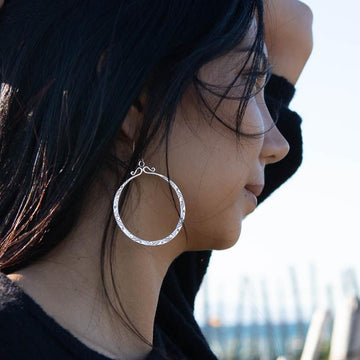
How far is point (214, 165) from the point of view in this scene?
1.71 meters

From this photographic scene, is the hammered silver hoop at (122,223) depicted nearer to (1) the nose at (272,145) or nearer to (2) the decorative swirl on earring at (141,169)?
(2) the decorative swirl on earring at (141,169)

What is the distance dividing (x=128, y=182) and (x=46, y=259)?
0.64 ft

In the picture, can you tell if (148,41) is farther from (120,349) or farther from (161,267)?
(120,349)

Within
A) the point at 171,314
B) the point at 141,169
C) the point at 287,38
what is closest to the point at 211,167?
the point at 141,169

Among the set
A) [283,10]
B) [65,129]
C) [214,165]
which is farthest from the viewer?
[283,10]

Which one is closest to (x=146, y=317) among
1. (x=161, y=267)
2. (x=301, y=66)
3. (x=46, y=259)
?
(x=161, y=267)

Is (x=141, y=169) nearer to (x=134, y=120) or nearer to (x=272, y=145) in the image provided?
(x=134, y=120)

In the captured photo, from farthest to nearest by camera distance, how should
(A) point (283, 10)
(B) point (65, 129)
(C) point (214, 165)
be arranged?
(A) point (283, 10)
(C) point (214, 165)
(B) point (65, 129)

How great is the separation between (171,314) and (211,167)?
399 mm

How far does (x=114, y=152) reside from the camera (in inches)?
66.2

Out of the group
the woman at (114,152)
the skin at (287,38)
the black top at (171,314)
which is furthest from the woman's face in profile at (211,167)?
the skin at (287,38)

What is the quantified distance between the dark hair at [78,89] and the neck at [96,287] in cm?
2

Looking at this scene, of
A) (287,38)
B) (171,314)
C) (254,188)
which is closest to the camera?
(254,188)

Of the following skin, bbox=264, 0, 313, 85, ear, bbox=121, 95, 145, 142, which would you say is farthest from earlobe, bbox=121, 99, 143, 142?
skin, bbox=264, 0, 313, 85
